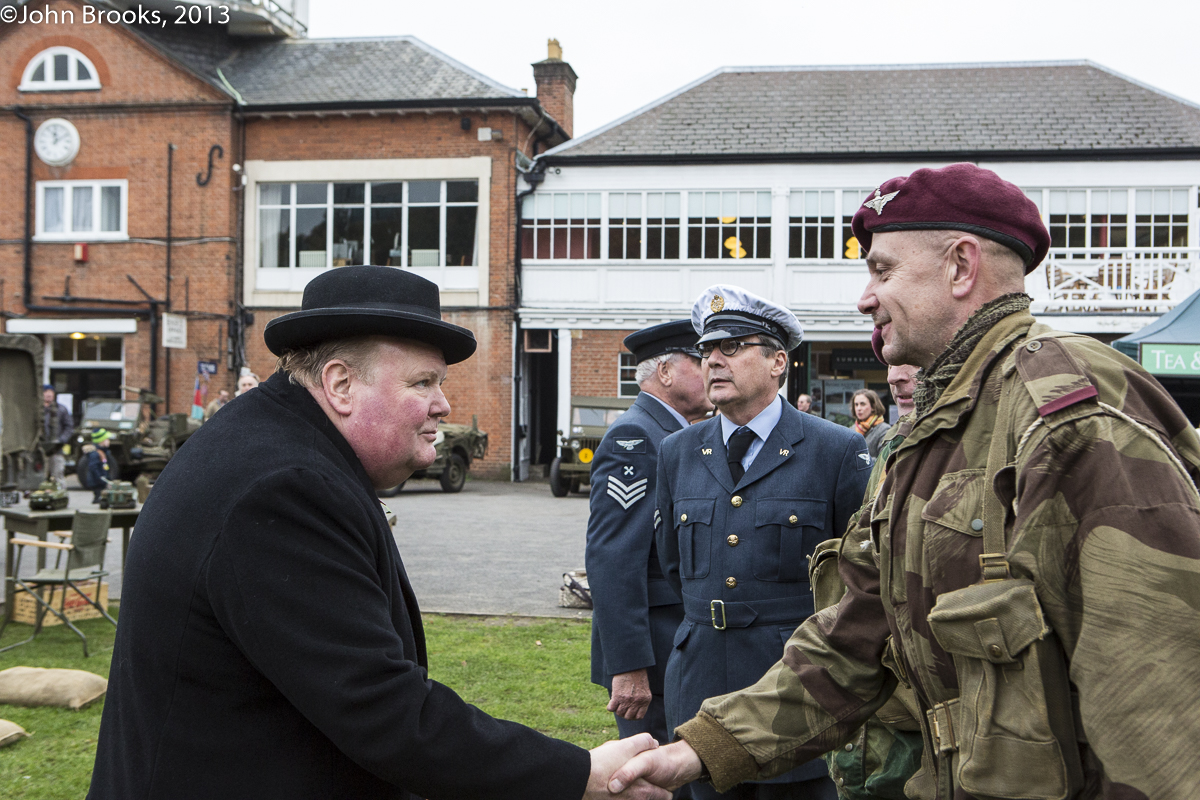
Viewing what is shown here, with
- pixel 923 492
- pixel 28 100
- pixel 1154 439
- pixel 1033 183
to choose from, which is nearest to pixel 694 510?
pixel 923 492

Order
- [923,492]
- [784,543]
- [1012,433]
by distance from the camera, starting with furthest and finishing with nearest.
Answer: [784,543] → [923,492] → [1012,433]

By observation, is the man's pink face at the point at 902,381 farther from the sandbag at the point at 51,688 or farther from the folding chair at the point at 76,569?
the folding chair at the point at 76,569

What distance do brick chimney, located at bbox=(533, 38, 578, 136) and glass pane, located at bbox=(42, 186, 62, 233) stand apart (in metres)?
12.1

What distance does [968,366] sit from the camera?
202 cm

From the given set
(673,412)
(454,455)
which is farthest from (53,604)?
(454,455)

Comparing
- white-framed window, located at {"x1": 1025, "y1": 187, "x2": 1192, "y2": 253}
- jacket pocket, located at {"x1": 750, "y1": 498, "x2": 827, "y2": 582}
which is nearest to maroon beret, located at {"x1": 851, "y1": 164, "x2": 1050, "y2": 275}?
jacket pocket, located at {"x1": 750, "y1": 498, "x2": 827, "y2": 582}

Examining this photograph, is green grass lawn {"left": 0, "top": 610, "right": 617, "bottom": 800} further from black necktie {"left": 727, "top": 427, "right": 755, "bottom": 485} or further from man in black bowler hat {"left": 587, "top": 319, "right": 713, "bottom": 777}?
black necktie {"left": 727, "top": 427, "right": 755, "bottom": 485}

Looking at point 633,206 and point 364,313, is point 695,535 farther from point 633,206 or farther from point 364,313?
point 633,206

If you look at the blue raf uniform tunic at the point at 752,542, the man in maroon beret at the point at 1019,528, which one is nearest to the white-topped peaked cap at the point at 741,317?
the blue raf uniform tunic at the point at 752,542

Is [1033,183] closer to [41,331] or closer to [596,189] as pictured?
[596,189]

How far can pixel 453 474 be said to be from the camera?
66.4ft

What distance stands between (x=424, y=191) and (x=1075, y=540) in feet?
76.3

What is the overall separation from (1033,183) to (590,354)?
1057 centimetres

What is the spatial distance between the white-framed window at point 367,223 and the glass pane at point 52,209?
4830 mm
